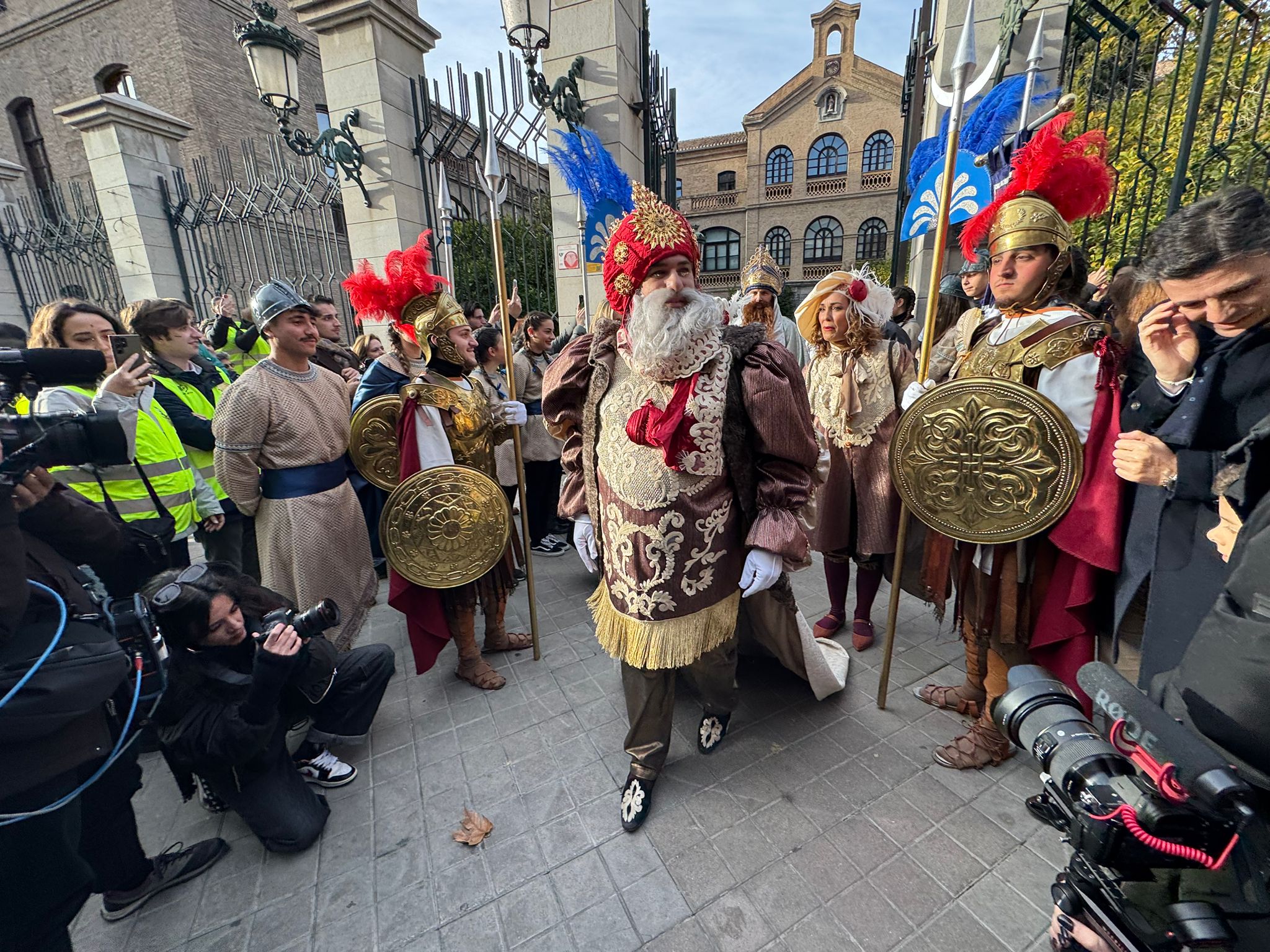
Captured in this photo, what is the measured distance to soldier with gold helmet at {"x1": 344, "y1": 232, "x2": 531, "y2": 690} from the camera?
2.61 m

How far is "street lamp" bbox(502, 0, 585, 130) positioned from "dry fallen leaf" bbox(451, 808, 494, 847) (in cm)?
427

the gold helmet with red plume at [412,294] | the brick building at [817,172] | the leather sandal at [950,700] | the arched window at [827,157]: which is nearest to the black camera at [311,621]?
the gold helmet with red plume at [412,294]

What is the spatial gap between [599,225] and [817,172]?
99.9 feet

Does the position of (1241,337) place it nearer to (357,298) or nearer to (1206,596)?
(1206,596)

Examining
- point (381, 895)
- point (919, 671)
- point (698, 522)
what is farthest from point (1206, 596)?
point (381, 895)

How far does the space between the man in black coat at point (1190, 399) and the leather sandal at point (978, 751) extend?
786 millimetres

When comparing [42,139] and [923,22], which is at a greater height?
[42,139]

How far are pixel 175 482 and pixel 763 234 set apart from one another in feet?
99.7

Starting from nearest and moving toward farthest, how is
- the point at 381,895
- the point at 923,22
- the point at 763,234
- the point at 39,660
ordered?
the point at 39,660 → the point at 381,895 → the point at 923,22 → the point at 763,234

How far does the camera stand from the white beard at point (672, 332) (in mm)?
1867

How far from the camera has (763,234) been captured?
93.7 ft

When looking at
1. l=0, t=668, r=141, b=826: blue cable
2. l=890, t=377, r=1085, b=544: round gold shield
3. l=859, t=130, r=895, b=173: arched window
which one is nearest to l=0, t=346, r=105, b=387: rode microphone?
l=0, t=668, r=141, b=826: blue cable

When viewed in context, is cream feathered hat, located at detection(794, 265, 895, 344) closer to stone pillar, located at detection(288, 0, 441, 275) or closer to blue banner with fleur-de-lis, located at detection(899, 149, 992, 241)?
blue banner with fleur-de-lis, located at detection(899, 149, 992, 241)

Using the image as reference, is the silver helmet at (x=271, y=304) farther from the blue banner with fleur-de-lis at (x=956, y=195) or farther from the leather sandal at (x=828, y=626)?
the blue banner with fleur-de-lis at (x=956, y=195)
